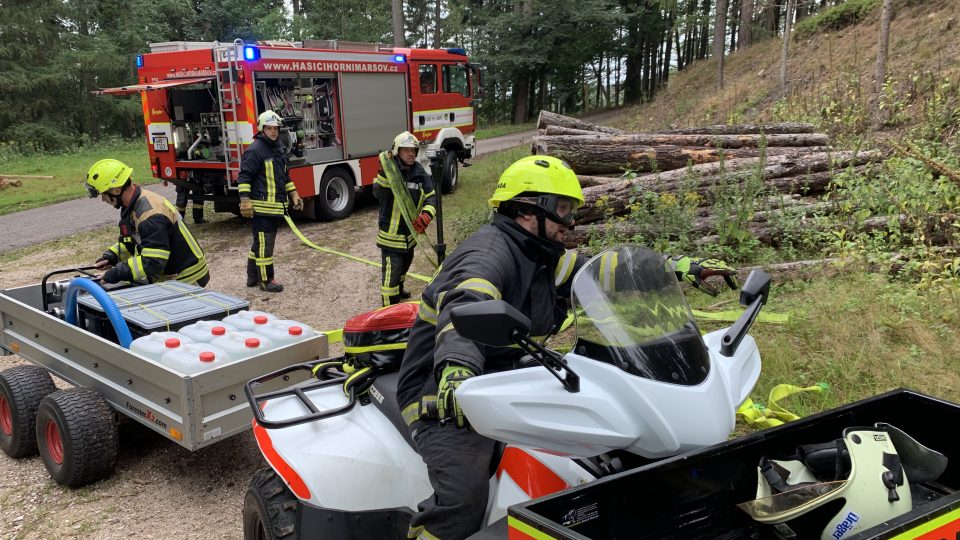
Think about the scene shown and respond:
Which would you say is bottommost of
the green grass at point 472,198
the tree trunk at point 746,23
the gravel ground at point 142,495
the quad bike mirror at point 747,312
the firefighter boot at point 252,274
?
the gravel ground at point 142,495

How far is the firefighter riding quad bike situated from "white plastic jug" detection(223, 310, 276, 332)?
53.8 inches

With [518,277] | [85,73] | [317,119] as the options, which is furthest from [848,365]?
[85,73]

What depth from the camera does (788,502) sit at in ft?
6.64

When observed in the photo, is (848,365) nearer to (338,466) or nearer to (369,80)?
(338,466)

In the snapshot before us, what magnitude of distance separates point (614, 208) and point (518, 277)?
5334 mm

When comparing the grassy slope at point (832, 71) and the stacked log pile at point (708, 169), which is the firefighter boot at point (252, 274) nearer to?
the stacked log pile at point (708, 169)

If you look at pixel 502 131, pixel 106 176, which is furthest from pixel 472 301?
pixel 502 131

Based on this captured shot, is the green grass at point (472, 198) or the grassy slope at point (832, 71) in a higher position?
the grassy slope at point (832, 71)

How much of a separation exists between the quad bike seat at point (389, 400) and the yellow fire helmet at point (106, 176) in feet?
11.2

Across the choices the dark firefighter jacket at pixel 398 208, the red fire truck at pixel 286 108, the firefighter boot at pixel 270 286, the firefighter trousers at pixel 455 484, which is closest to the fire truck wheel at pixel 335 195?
the red fire truck at pixel 286 108

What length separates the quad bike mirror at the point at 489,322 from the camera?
5.76ft

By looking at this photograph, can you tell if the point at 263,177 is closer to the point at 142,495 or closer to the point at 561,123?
the point at 561,123

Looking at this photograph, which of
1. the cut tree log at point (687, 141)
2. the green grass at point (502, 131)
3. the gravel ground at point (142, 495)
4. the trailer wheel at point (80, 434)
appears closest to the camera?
the gravel ground at point (142, 495)

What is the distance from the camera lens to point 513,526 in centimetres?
174
